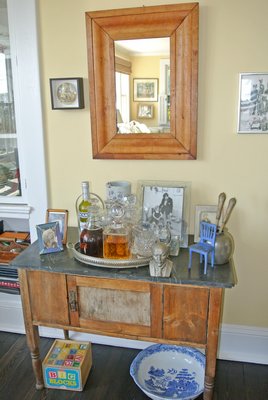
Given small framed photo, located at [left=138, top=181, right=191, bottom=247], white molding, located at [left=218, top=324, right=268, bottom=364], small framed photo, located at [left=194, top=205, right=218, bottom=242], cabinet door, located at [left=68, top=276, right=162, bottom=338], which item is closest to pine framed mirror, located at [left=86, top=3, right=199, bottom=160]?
small framed photo, located at [left=138, top=181, right=191, bottom=247]

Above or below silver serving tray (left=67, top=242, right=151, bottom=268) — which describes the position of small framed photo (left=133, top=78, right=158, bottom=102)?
above

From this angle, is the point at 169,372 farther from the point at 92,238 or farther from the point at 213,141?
the point at 213,141

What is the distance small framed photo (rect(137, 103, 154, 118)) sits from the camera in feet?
5.92

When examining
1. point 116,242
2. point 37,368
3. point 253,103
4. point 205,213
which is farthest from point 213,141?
point 37,368

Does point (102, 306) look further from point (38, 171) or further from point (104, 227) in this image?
point (38, 171)

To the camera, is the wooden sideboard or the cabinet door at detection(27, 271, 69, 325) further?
the cabinet door at detection(27, 271, 69, 325)

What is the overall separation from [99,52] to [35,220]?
1000 millimetres

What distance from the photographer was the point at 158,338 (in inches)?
62.4

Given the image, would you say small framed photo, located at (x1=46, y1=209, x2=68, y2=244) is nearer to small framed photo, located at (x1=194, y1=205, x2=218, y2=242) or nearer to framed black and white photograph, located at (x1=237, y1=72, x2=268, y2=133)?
small framed photo, located at (x1=194, y1=205, x2=218, y2=242)

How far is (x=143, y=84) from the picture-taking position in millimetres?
1783

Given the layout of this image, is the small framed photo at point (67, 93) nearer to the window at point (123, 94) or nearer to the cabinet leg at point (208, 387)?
the window at point (123, 94)

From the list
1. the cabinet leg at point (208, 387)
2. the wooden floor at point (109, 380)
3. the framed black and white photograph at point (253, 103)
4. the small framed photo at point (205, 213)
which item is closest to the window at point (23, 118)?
the wooden floor at point (109, 380)

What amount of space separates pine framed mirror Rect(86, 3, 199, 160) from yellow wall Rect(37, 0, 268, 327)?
0.17 feet

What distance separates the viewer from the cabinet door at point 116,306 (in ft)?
5.10
